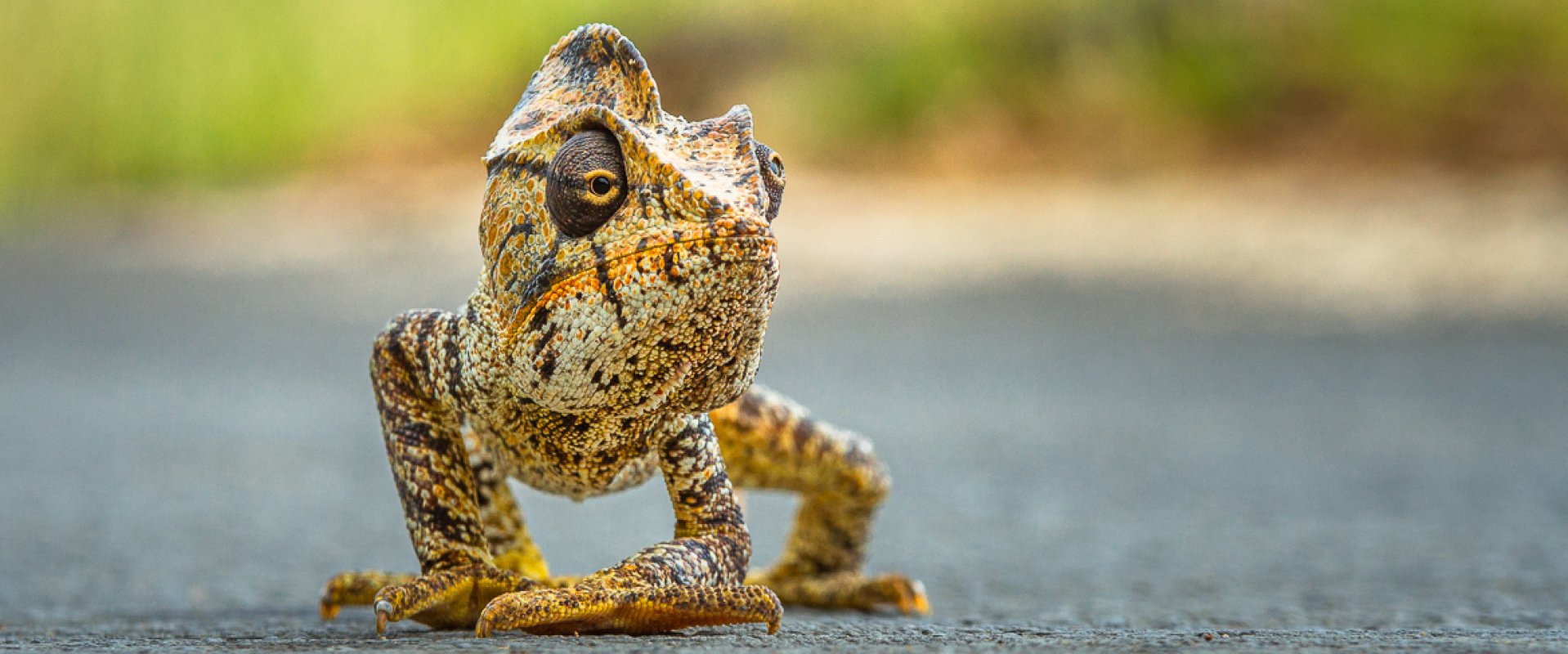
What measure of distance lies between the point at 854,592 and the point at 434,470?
154 cm

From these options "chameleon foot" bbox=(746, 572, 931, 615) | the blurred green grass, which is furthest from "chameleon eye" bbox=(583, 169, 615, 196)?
the blurred green grass

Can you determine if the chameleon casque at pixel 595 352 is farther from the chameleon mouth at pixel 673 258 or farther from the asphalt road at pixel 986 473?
the asphalt road at pixel 986 473

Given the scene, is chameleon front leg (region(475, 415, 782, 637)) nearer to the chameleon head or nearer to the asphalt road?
the asphalt road

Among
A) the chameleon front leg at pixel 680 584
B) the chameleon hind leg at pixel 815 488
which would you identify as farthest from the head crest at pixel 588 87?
the chameleon hind leg at pixel 815 488

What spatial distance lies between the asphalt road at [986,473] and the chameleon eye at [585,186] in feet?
→ 2.28

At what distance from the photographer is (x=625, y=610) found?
277cm

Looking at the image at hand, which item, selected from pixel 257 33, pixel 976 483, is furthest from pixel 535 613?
pixel 257 33

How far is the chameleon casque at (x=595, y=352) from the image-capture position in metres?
2.61

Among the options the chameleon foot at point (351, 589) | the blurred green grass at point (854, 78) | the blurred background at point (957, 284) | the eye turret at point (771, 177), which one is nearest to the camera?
the eye turret at point (771, 177)

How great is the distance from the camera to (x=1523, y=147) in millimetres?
16078

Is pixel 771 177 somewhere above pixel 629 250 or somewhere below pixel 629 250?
above

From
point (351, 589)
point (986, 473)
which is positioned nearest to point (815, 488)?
point (351, 589)

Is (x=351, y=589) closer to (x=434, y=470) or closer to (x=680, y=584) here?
(x=434, y=470)

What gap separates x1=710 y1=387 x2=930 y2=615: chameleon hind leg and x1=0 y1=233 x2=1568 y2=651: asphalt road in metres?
0.23
